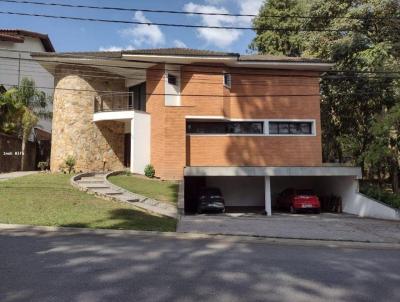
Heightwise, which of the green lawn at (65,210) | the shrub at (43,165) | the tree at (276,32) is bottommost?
the green lawn at (65,210)

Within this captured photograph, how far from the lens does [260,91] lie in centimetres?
2416

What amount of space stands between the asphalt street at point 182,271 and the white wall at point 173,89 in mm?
13354

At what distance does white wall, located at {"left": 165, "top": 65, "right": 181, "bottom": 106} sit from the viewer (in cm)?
2272

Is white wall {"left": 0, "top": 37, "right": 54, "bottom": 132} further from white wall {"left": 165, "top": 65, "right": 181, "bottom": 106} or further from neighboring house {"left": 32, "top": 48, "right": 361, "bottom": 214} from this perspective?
white wall {"left": 165, "top": 65, "right": 181, "bottom": 106}

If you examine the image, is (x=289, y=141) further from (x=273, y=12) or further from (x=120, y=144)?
(x=273, y=12)

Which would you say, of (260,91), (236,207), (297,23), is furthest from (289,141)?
(297,23)

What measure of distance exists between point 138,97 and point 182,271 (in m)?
19.7

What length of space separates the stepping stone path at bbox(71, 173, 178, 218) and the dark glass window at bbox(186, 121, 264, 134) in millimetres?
6285

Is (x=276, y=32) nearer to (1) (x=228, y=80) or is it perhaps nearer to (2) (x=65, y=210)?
(1) (x=228, y=80)

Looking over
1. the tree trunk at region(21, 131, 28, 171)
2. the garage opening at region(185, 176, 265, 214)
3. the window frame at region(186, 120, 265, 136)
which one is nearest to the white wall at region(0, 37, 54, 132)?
the tree trunk at region(21, 131, 28, 171)

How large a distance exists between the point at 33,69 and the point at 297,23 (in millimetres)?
23837

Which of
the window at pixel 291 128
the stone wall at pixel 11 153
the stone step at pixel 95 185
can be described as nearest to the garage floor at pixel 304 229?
the stone step at pixel 95 185

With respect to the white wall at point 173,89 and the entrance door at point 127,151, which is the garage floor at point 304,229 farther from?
the entrance door at point 127,151

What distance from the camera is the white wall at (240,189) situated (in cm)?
2516
